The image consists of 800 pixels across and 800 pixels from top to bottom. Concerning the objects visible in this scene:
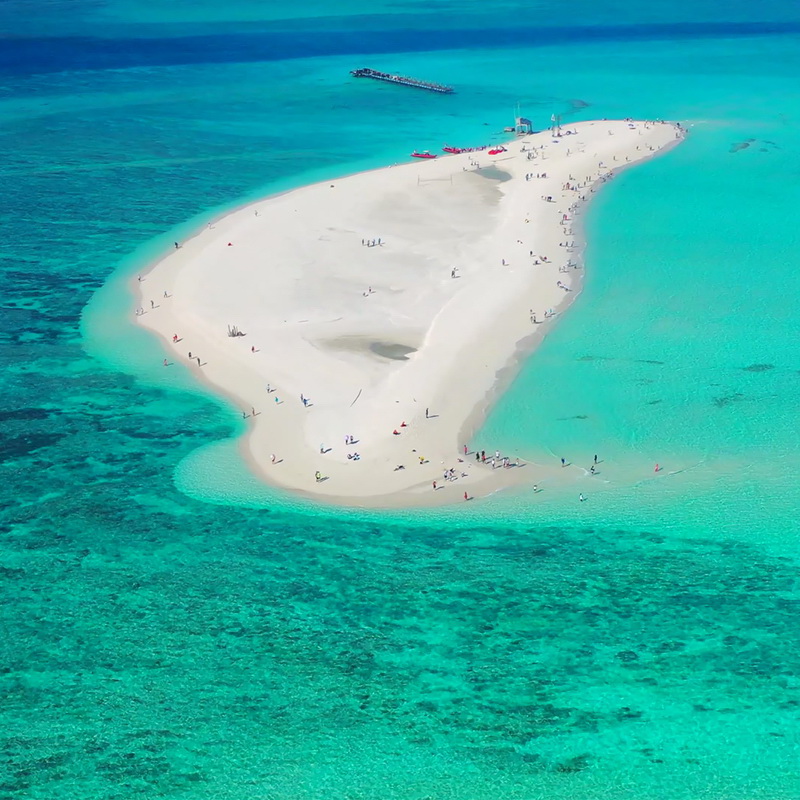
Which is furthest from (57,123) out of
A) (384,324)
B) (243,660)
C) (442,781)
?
(442,781)

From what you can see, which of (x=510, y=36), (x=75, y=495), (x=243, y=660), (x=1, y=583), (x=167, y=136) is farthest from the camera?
(x=510, y=36)

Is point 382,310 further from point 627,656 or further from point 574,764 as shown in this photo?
point 574,764

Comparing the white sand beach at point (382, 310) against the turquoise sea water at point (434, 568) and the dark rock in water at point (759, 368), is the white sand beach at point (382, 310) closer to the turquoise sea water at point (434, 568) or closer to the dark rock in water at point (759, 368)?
the turquoise sea water at point (434, 568)

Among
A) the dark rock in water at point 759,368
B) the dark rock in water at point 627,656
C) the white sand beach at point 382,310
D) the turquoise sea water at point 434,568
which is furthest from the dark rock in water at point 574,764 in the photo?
the dark rock in water at point 759,368

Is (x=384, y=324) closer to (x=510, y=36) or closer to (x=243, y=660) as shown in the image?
(x=243, y=660)

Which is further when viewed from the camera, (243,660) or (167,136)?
(167,136)
